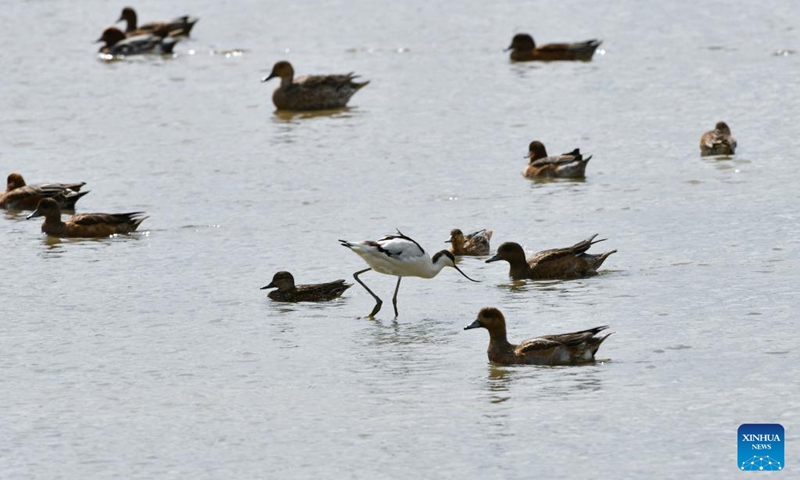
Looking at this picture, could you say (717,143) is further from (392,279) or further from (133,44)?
(133,44)

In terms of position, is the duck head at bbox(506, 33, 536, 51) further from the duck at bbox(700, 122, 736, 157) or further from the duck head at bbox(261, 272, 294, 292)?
the duck head at bbox(261, 272, 294, 292)

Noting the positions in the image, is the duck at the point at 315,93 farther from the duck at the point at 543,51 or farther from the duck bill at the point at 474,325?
the duck bill at the point at 474,325

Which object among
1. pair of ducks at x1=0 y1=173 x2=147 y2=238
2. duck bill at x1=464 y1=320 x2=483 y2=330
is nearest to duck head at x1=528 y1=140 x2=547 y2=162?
pair of ducks at x1=0 y1=173 x2=147 y2=238

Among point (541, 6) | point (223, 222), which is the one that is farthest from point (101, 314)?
point (541, 6)

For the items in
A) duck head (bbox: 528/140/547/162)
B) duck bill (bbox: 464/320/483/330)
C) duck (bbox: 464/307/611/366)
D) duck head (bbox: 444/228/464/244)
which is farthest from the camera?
duck head (bbox: 528/140/547/162)

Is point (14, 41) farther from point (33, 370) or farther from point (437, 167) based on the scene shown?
point (33, 370)

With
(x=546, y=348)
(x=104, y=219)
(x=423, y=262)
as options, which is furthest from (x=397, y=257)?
(x=104, y=219)

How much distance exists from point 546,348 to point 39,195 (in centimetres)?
904

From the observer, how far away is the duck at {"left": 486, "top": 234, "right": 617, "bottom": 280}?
Answer: 577 inches

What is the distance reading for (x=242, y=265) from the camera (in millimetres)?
15500

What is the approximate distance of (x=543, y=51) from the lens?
99.5 ft

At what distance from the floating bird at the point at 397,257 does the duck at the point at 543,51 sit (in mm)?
16980

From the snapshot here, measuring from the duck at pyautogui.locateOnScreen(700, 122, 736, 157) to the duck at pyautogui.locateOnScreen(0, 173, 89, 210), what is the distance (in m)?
Answer: 7.84

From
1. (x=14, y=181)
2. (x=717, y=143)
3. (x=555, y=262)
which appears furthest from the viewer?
(x=717, y=143)
